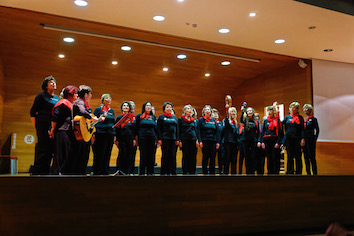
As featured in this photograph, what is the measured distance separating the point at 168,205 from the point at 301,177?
5.74 ft

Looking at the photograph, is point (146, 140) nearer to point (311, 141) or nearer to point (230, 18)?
point (230, 18)

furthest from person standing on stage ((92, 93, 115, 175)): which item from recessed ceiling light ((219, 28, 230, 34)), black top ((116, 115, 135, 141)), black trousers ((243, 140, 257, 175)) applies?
recessed ceiling light ((219, 28, 230, 34))

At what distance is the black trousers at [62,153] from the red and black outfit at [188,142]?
8.49 feet

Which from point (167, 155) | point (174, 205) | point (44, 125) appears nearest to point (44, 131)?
point (44, 125)

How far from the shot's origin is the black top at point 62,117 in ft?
13.4

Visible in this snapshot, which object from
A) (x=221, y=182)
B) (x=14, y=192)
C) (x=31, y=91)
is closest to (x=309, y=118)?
(x=221, y=182)

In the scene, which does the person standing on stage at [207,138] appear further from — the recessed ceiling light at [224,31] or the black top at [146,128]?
the recessed ceiling light at [224,31]

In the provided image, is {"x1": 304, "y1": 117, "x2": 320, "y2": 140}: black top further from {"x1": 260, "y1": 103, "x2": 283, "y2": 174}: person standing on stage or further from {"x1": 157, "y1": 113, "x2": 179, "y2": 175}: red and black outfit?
{"x1": 157, "y1": 113, "x2": 179, "y2": 175}: red and black outfit

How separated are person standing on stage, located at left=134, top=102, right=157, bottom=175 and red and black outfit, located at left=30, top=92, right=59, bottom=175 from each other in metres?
1.83

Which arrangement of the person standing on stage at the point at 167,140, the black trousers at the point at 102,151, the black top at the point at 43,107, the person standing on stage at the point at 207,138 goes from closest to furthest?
the black top at the point at 43,107
the black trousers at the point at 102,151
the person standing on stage at the point at 167,140
the person standing on stage at the point at 207,138

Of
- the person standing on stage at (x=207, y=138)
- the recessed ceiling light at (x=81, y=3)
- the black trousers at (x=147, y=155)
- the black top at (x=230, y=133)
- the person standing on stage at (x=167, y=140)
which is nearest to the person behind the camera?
the black trousers at (x=147, y=155)

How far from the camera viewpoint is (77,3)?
6219 mm

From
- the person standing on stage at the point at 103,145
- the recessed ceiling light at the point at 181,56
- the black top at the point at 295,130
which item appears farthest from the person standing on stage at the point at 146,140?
the recessed ceiling light at the point at 181,56

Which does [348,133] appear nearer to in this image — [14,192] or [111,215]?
[111,215]
